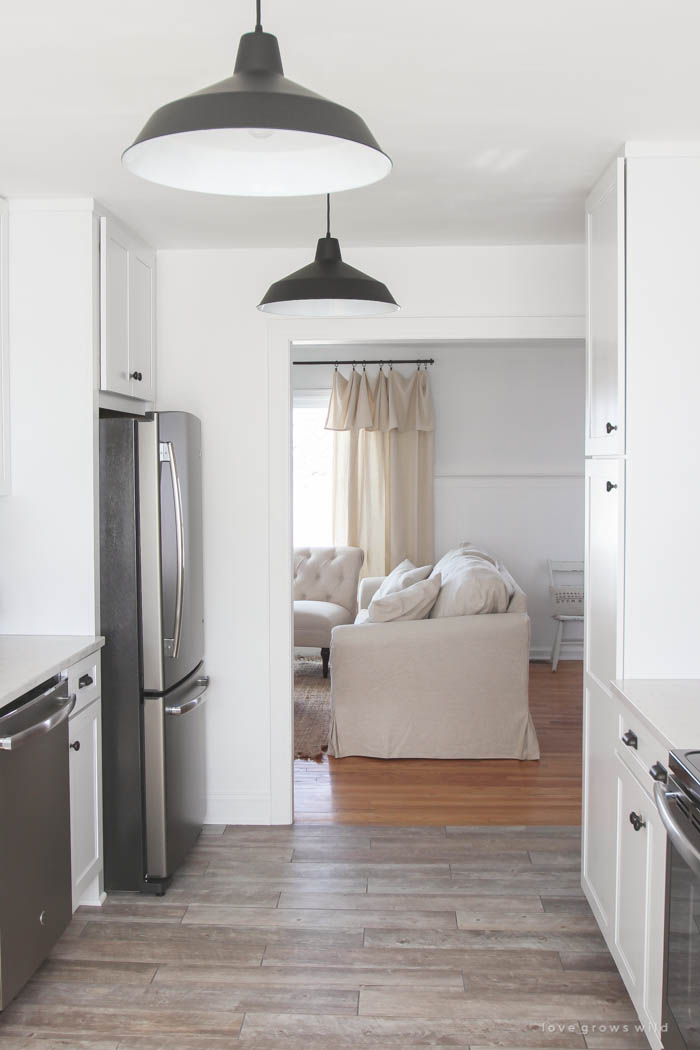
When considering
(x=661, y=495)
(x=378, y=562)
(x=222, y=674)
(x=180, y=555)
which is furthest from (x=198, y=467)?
(x=378, y=562)

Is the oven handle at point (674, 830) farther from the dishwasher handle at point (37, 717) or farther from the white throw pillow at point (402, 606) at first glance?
the white throw pillow at point (402, 606)

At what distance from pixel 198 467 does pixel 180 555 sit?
1.49 feet

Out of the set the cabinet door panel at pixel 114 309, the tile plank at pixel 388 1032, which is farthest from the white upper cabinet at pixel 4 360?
the tile plank at pixel 388 1032

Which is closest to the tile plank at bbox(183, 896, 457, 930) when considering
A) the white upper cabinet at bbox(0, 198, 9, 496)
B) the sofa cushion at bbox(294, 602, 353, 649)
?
the white upper cabinet at bbox(0, 198, 9, 496)

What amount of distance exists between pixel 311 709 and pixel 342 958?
297 centimetres

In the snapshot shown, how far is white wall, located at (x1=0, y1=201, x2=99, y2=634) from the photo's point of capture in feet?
10.7

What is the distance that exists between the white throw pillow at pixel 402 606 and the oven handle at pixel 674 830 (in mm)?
2852

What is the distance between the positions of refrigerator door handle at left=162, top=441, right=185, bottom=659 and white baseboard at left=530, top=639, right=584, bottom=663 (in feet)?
14.7

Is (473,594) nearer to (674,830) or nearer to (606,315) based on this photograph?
(606,315)

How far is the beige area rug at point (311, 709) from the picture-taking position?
509 centimetres

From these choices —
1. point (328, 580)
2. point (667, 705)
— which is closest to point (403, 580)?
point (328, 580)

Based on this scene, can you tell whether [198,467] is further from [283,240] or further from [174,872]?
[174,872]

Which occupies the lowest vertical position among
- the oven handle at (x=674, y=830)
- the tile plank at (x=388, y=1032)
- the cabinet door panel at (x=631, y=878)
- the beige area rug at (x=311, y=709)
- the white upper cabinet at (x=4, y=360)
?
the tile plank at (x=388, y=1032)

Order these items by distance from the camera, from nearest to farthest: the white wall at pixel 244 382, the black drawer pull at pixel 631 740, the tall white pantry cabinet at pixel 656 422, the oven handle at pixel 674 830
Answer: the oven handle at pixel 674 830
the black drawer pull at pixel 631 740
the tall white pantry cabinet at pixel 656 422
the white wall at pixel 244 382
